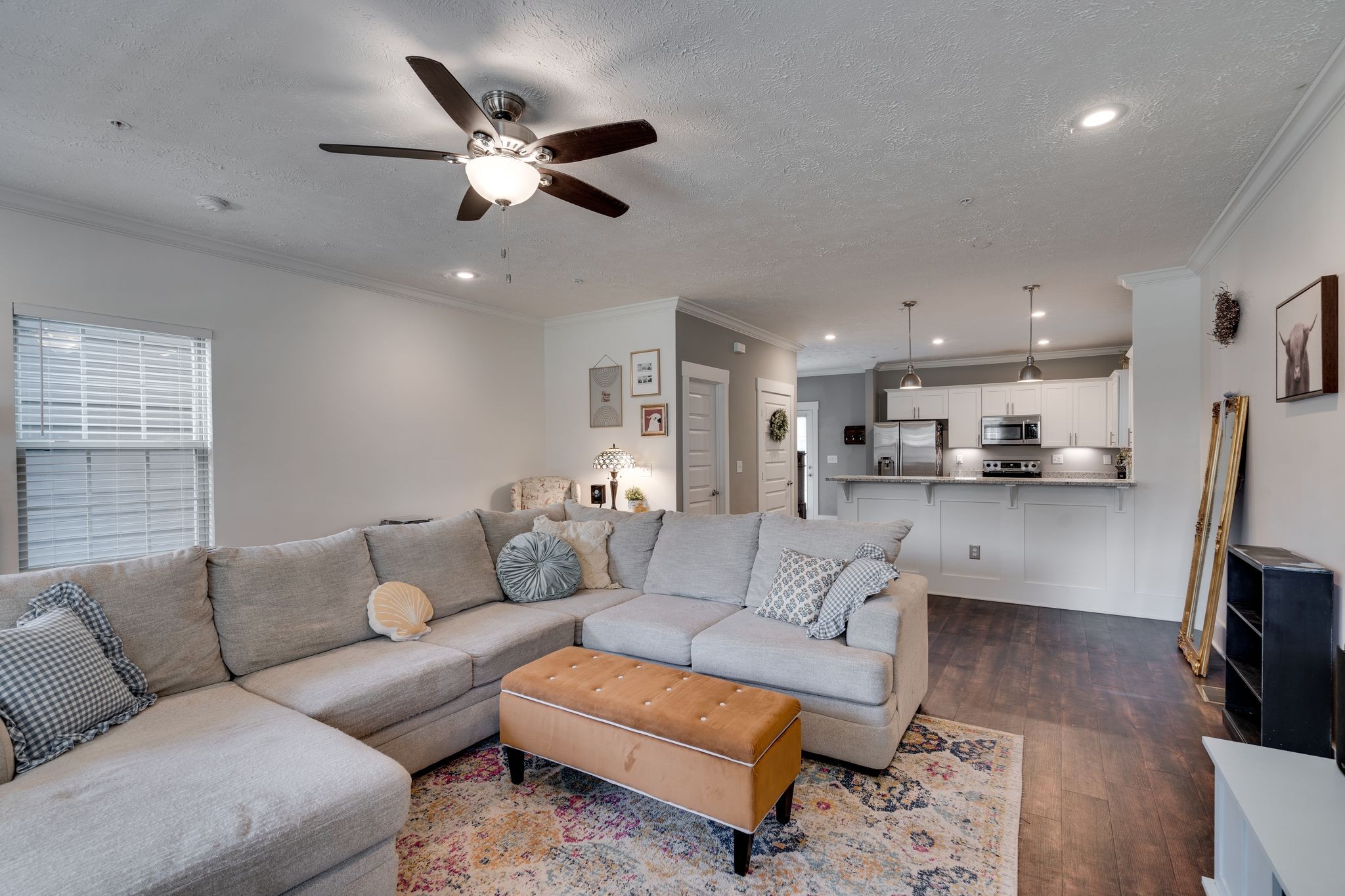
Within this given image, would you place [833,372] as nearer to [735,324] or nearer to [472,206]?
[735,324]

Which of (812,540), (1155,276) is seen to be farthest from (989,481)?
(812,540)

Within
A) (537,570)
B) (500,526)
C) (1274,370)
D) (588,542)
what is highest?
(1274,370)

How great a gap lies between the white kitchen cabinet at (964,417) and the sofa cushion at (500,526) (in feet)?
22.1

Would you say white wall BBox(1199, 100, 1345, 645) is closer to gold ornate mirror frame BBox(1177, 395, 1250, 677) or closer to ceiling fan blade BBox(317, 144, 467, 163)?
gold ornate mirror frame BBox(1177, 395, 1250, 677)

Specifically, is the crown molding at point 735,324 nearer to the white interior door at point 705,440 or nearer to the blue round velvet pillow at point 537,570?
the white interior door at point 705,440

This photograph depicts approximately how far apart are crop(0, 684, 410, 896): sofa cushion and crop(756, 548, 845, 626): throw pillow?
1737mm

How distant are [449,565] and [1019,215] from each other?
11.9 feet

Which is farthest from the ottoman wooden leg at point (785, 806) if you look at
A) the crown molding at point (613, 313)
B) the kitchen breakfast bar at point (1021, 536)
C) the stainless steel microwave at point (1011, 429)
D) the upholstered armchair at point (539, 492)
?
the stainless steel microwave at point (1011, 429)

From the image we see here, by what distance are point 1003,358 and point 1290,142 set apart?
6.28 m

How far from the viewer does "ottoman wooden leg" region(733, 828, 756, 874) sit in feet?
5.99

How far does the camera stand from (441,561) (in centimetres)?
313

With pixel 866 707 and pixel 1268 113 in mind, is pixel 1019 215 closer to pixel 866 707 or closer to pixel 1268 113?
pixel 1268 113

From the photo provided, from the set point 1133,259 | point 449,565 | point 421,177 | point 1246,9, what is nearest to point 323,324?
point 421,177

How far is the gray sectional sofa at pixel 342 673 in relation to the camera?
1.38 meters
